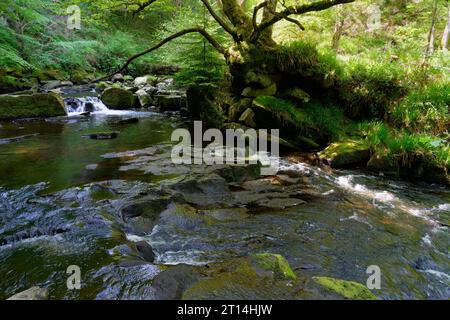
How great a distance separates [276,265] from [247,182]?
9.78ft

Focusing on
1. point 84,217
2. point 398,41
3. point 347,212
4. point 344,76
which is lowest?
point 347,212

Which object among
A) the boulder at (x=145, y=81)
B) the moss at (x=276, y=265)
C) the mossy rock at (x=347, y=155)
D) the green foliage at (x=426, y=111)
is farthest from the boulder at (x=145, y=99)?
the moss at (x=276, y=265)

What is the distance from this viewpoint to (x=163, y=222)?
4.14 metres

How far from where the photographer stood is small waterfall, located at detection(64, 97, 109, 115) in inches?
495

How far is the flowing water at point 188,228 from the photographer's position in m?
3.04

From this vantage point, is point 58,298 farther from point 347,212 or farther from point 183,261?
point 347,212

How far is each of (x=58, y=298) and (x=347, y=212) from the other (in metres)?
3.94

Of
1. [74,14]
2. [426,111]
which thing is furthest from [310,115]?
[74,14]

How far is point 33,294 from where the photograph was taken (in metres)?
2.41

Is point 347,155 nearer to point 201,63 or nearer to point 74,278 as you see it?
point 201,63

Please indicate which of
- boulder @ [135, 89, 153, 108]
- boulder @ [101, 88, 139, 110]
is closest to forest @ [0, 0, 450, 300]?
boulder @ [101, 88, 139, 110]

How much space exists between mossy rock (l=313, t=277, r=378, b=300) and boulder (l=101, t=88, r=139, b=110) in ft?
41.2

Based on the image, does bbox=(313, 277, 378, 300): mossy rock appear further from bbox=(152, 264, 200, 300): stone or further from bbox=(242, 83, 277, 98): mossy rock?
bbox=(242, 83, 277, 98): mossy rock
